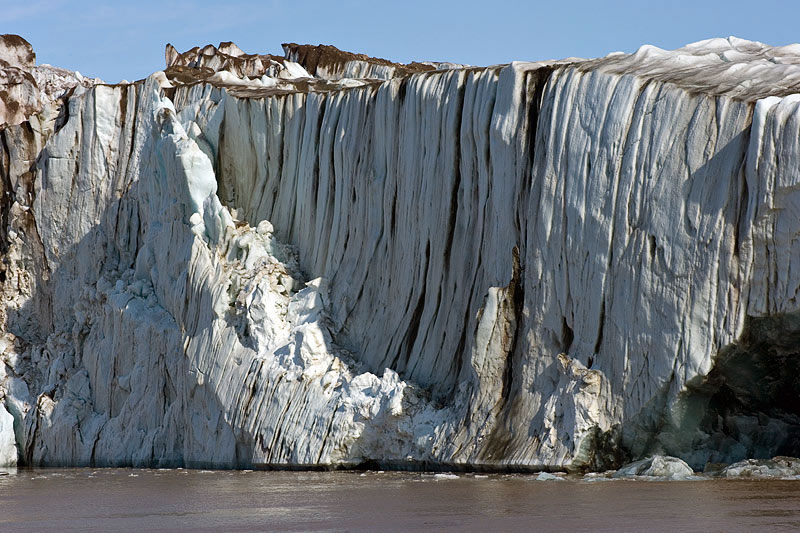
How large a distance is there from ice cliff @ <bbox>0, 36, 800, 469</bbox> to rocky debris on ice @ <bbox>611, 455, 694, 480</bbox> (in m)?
0.75

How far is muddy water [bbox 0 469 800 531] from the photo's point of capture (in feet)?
26.7

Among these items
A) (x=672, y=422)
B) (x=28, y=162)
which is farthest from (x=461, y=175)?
(x=28, y=162)

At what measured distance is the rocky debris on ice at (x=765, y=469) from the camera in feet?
38.6

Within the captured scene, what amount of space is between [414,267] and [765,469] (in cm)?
699

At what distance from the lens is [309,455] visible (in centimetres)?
1672

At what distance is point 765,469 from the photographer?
11914 millimetres

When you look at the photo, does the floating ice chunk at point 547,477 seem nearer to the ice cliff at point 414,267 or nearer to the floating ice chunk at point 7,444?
the ice cliff at point 414,267

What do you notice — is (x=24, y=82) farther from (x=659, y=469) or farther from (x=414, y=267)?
(x=659, y=469)

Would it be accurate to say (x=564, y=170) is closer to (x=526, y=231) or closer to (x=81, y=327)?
(x=526, y=231)

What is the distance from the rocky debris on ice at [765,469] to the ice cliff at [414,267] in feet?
3.79

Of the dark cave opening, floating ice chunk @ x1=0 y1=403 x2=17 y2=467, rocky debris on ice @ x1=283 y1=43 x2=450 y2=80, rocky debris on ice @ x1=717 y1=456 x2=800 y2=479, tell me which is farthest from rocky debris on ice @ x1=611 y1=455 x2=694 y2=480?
rocky debris on ice @ x1=283 y1=43 x2=450 y2=80

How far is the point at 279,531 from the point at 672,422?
21.5 feet

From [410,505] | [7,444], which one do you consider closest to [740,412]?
[410,505]

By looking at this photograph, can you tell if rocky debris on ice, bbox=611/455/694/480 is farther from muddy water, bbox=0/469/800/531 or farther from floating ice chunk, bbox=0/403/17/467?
floating ice chunk, bbox=0/403/17/467
